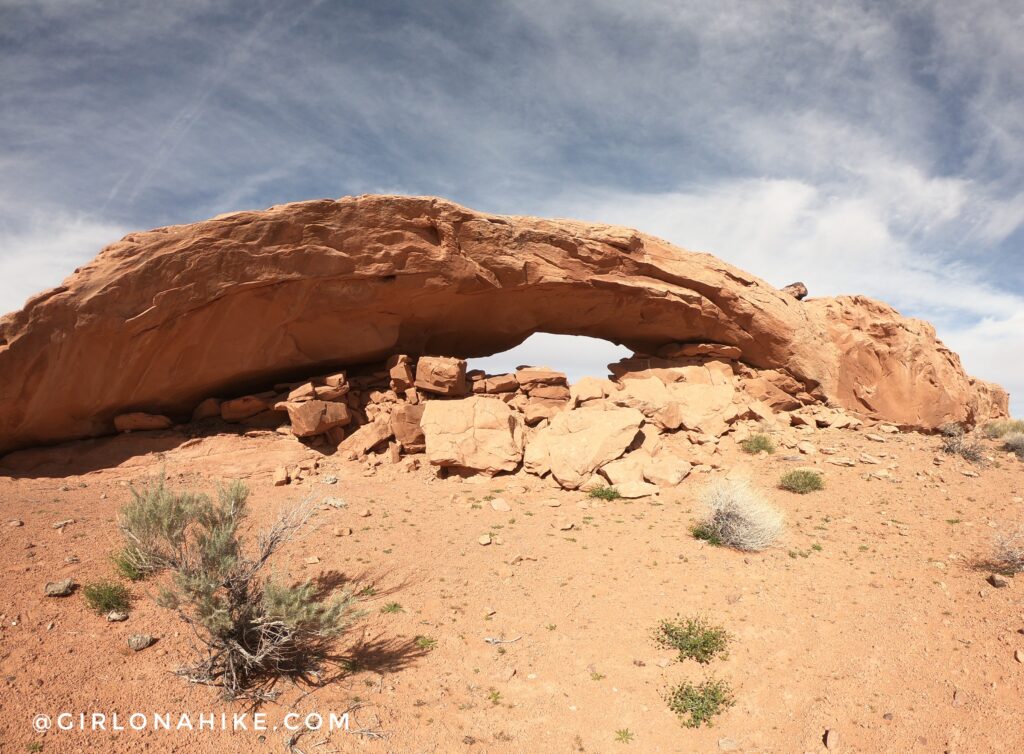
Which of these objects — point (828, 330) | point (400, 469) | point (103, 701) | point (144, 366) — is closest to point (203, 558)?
point (103, 701)

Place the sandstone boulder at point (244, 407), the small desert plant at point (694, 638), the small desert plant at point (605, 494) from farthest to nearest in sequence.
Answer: the sandstone boulder at point (244, 407), the small desert plant at point (605, 494), the small desert plant at point (694, 638)

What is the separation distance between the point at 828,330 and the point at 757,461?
619 cm

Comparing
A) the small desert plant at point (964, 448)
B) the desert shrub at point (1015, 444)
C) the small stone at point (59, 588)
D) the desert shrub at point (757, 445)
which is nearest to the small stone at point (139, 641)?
the small stone at point (59, 588)

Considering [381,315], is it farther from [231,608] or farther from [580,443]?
[231,608]

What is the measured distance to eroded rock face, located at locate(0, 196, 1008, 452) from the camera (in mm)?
9453

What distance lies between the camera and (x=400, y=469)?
10906 millimetres

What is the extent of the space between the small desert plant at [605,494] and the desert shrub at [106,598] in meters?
7.12

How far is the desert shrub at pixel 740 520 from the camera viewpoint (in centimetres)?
776

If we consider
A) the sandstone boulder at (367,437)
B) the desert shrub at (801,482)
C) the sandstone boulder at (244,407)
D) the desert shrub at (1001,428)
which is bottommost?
the desert shrub at (801,482)

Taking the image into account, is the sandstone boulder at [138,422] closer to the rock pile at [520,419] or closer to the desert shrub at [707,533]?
the rock pile at [520,419]

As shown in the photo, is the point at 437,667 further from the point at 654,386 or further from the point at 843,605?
the point at 654,386

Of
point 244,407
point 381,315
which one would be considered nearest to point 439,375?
point 381,315

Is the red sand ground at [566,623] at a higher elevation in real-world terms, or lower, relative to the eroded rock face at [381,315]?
lower

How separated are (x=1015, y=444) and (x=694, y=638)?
11837mm
